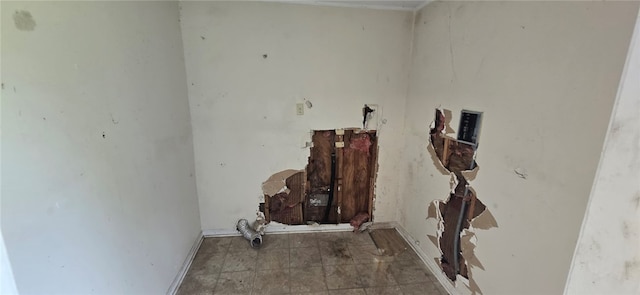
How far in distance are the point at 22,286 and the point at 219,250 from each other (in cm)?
158

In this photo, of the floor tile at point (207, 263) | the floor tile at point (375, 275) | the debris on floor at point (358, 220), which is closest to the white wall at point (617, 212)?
the floor tile at point (375, 275)

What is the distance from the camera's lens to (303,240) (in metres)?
2.45

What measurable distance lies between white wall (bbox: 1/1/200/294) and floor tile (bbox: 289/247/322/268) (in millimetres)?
910

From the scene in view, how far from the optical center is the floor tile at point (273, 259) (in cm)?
208

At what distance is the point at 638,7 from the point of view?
0.82 meters

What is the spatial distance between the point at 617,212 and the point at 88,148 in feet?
6.78

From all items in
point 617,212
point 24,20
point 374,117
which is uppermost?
point 24,20

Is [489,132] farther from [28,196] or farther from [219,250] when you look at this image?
[219,250]

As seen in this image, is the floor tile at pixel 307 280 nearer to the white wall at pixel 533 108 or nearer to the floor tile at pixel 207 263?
the floor tile at pixel 207 263

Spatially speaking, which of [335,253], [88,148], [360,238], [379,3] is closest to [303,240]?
[335,253]

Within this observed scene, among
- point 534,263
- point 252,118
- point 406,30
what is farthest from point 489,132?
point 252,118

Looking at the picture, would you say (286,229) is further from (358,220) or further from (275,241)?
(358,220)

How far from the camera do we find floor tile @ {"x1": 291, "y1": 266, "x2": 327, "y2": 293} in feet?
6.07

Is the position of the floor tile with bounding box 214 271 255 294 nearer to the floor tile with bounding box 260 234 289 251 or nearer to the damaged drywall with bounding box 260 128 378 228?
the floor tile with bounding box 260 234 289 251
